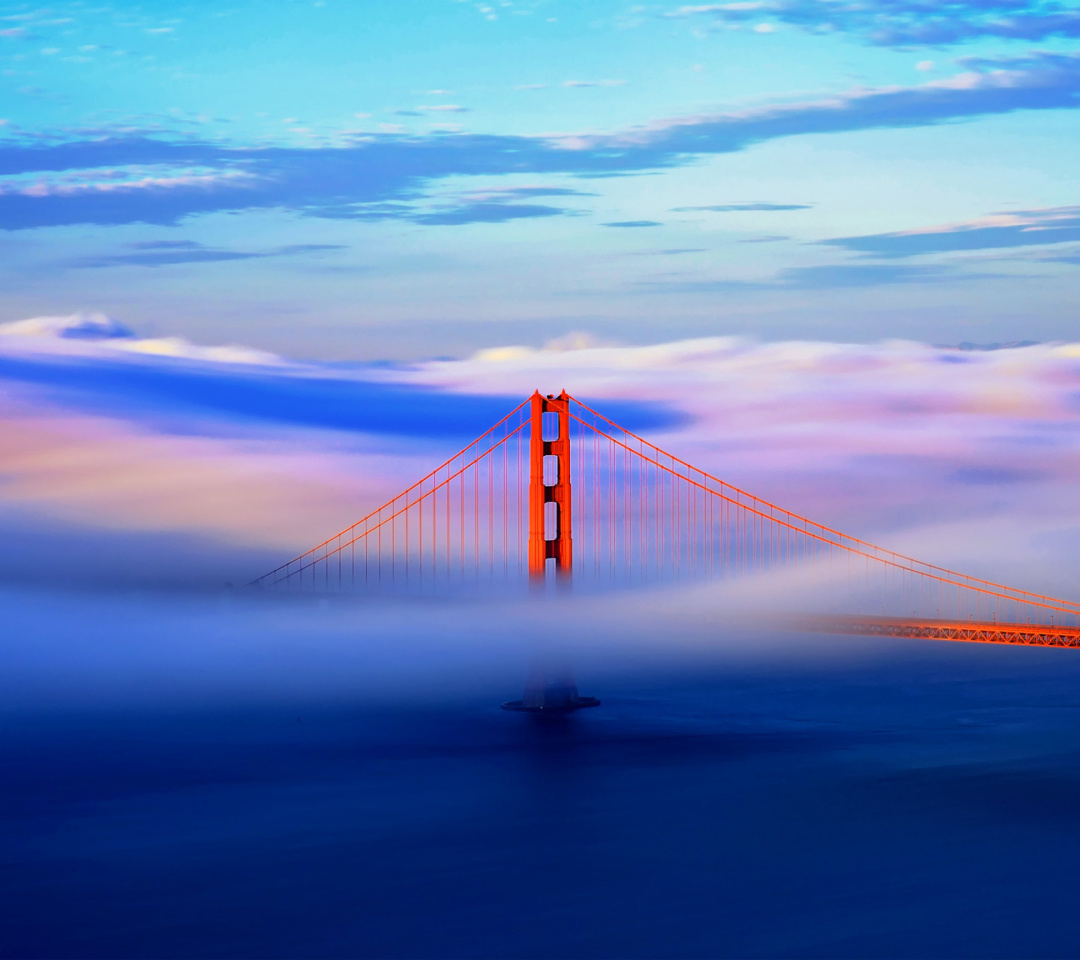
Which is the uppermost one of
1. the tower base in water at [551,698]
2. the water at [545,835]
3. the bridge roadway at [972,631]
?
the bridge roadway at [972,631]

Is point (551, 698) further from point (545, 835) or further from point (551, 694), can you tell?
point (545, 835)

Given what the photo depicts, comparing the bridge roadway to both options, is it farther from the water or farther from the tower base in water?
the tower base in water

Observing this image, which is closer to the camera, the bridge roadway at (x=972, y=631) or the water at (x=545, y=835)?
the water at (x=545, y=835)

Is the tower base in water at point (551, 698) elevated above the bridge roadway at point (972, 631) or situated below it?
below

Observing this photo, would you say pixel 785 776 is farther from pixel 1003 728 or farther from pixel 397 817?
pixel 1003 728

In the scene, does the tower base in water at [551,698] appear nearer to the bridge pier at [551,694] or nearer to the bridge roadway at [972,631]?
the bridge pier at [551,694]

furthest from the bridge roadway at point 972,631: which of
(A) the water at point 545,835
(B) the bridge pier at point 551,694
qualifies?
(B) the bridge pier at point 551,694

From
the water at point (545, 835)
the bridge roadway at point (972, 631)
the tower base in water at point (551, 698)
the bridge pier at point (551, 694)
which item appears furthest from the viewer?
the tower base in water at point (551, 698)

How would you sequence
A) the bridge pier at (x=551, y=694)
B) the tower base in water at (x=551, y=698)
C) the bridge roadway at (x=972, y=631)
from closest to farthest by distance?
the bridge roadway at (x=972, y=631), the bridge pier at (x=551, y=694), the tower base in water at (x=551, y=698)
